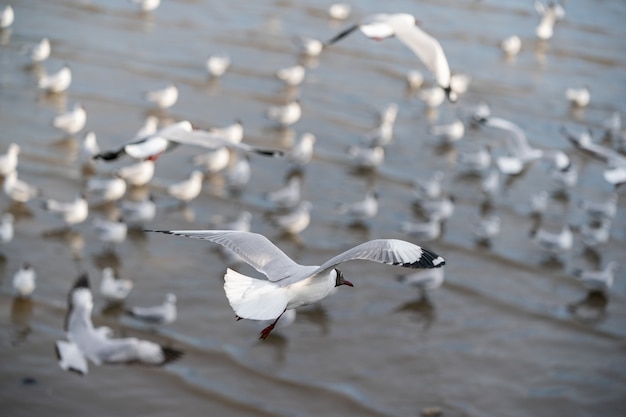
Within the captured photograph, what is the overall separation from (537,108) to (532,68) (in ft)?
8.27

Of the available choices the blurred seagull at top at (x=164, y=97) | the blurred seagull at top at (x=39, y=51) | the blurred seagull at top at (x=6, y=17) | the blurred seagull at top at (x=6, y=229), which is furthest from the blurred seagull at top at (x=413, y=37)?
the blurred seagull at top at (x=6, y=17)

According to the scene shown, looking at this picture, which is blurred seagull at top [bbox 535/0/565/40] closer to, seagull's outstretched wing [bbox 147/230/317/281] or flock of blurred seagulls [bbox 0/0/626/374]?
flock of blurred seagulls [bbox 0/0/626/374]

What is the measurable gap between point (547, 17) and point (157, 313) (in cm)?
1535

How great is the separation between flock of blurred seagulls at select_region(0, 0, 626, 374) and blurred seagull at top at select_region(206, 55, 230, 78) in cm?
2

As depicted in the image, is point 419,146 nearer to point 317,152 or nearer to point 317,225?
point 317,152

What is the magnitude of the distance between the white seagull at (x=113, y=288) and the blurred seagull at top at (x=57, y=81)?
6225mm

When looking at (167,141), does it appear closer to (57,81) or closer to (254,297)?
(254,297)

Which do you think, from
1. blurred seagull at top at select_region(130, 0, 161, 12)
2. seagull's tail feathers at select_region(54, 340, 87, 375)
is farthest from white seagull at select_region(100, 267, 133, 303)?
blurred seagull at top at select_region(130, 0, 161, 12)

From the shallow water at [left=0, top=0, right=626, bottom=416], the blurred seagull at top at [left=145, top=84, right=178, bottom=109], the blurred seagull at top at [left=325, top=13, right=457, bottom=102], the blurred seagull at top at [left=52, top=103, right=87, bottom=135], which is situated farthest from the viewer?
the blurred seagull at top at [left=145, top=84, right=178, bottom=109]

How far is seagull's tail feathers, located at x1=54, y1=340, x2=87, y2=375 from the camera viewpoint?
30.0 ft

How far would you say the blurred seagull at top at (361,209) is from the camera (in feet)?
44.7

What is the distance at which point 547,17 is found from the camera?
77.0 ft

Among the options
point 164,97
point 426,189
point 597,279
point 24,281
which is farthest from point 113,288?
point 164,97

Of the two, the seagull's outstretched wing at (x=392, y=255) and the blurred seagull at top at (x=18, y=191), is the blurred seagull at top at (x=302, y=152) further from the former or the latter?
the seagull's outstretched wing at (x=392, y=255)
